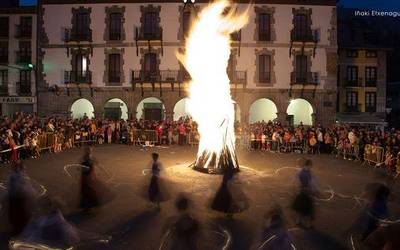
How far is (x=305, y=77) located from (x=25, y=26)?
25.9 metres

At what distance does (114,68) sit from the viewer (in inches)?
1566

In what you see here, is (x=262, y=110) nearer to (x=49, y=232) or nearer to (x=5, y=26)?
(x=5, y=26)

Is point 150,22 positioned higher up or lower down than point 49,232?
higher up

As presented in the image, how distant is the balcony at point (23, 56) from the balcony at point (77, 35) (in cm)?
446

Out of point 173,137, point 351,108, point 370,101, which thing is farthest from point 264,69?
point 370,101

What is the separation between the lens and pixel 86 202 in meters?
12.5

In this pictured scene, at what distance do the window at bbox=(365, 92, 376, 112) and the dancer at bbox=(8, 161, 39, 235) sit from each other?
136 feet

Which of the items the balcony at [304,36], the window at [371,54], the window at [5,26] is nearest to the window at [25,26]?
the window at [5,26]

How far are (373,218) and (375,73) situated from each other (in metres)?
39.0

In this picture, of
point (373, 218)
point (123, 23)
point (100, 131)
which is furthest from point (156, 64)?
point (373, 218)

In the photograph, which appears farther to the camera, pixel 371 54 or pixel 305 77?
pixel 371 54

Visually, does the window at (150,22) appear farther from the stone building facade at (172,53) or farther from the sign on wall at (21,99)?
the sign on wall at (21,99)

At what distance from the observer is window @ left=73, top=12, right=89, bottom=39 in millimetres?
39906

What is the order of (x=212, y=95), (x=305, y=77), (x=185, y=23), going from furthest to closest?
1. (x=185, y=23)
2. (x=305, y=77)
3. (x=212, y=95)
